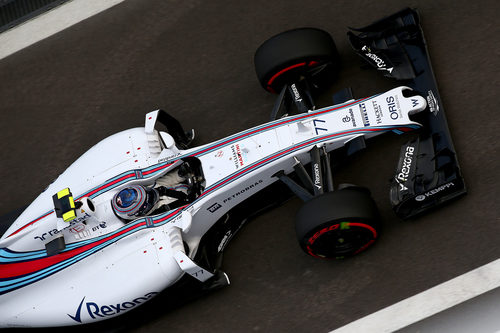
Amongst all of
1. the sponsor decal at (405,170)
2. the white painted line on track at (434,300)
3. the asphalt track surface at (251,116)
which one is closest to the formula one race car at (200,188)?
the sponsor decal at (405,170)

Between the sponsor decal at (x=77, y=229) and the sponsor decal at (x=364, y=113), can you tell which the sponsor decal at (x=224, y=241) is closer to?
the sponsor decal at (x=77, y=229)

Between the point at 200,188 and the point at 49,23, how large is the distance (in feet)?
11.2

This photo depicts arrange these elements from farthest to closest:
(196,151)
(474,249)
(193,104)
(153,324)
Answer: (193,104)
(153,324)
(196,151)
(474,249)

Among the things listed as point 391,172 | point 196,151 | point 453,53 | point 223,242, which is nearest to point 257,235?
point 223,242

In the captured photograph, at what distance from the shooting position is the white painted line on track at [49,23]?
289 inches

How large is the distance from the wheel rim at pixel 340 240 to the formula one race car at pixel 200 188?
0.01 metres

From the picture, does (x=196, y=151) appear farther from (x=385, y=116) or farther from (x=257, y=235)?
(x=385, y=116)

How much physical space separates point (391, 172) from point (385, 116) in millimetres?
599

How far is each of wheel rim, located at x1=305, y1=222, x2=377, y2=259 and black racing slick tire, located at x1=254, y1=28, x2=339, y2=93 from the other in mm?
1551

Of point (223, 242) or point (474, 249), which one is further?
point (223, 242)

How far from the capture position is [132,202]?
508cm

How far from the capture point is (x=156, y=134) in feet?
18.4

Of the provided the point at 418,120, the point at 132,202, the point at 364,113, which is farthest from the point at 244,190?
the point at 418,120

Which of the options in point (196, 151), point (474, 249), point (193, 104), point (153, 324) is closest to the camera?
point (474, 249)
